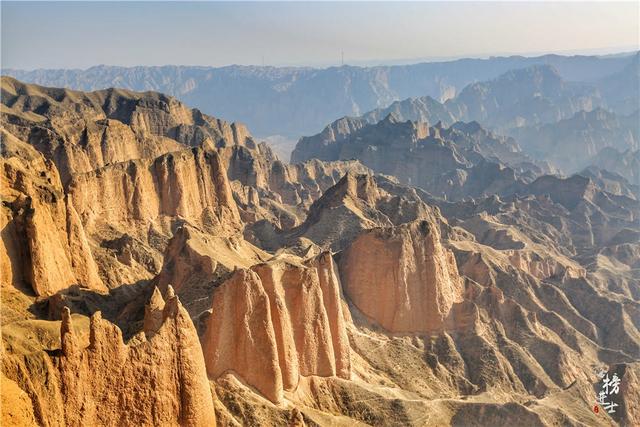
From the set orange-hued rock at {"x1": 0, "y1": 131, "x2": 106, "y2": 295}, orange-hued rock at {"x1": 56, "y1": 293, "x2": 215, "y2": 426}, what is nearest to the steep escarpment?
orange-hued rock at {"x1": 56, "y1": 293, "x2": 215, "y2": 426}

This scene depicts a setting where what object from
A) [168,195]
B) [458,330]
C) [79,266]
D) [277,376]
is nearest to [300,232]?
[168,195]

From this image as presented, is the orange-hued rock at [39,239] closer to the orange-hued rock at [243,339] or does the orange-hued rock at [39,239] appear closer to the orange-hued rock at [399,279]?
the orange-hued rock at [243,339]

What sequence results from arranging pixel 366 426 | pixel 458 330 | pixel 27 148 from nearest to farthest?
pixel 366 426 < pixel 458 330 < pixel 27 148

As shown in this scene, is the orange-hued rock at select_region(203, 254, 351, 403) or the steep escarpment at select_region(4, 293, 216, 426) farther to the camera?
the orange-hued rock at select_region(203, 254, 351, 403)

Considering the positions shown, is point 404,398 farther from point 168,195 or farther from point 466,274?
point 168,195

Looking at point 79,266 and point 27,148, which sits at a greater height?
point 27,148

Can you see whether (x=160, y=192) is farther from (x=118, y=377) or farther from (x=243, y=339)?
(x=118, y=377)

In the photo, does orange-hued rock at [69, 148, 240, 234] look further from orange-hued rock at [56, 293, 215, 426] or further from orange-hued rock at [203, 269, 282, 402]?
orange-hued rock at [56, 293, 215, 426]
